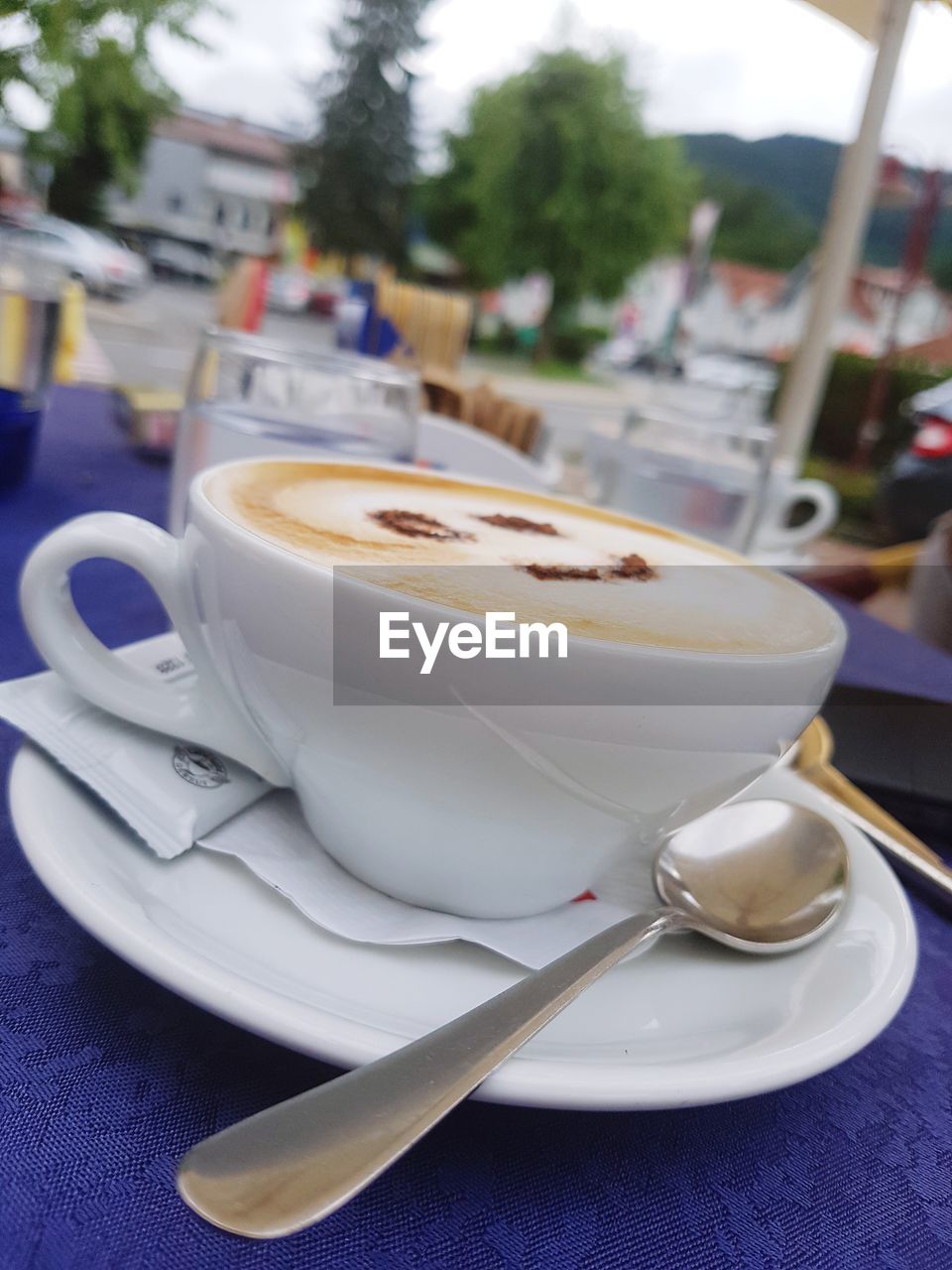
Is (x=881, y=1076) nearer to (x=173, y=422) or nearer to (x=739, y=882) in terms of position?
(x=739, y=882)

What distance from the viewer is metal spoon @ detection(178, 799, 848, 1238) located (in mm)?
154

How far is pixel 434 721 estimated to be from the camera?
0.76 ft

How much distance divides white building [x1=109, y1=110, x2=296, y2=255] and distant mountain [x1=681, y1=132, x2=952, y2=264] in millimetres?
5712

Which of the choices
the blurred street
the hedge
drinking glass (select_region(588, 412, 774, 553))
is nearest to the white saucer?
drinking glass (select_region(588, 412, 774, 553))

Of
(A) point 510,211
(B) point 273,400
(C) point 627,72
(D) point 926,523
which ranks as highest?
(C) point 627,72

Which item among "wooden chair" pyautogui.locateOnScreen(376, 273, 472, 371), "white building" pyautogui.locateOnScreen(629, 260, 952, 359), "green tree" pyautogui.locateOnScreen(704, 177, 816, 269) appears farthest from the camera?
"green tree" pyautogui.locateOnScreen(704, 177, 816, 269)

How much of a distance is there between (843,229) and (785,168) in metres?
15.9

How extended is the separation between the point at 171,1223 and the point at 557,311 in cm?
1390

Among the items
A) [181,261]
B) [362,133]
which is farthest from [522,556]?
[362,133]

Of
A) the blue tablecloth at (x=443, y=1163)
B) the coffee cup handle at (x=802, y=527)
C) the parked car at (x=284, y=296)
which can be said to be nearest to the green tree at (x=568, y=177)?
A: the parked car at (x=284, y=296)

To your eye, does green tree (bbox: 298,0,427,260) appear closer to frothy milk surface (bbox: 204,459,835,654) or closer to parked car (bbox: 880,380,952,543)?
parked car (bbox: 880,380,952,543)

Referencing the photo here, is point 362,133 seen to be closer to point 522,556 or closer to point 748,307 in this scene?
point 748,307

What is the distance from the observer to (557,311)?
13.2 m

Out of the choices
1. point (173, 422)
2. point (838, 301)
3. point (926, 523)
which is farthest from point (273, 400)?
point (926, 523)
